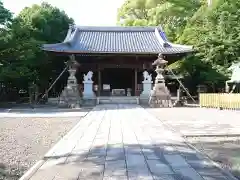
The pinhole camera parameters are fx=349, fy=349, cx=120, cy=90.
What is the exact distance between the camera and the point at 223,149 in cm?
772

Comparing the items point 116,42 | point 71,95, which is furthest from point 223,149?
point 116,42

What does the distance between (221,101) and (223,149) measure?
11838 mm

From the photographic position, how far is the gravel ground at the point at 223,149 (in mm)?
6227

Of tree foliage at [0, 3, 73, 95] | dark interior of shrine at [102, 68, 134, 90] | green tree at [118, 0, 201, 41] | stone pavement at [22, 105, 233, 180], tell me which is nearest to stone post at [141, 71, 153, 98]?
dark interior of shrine at [102, 68, 134, 90]

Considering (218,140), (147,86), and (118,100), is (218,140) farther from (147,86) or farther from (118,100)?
(118,100)

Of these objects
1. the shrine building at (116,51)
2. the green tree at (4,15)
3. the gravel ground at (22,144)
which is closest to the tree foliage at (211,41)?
the shrine building at (116,51)

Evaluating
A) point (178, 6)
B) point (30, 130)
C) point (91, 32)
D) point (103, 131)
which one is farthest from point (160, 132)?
point (178, 6)

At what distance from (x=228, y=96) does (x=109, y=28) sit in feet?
50.0

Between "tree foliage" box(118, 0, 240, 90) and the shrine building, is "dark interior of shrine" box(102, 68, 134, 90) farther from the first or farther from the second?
"tree foliage" box(118, 0, 240, 90)

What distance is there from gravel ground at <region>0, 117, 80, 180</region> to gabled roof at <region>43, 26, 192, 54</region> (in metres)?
12.5

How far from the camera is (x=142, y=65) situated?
2625 centimetres

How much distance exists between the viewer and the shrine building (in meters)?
24.6

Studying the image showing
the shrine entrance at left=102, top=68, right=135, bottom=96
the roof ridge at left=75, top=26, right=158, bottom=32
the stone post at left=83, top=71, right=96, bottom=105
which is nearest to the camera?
the stone post at left=83, top=71, right=96, bottom=105

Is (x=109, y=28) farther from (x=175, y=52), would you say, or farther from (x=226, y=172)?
(x=226, y=172)
